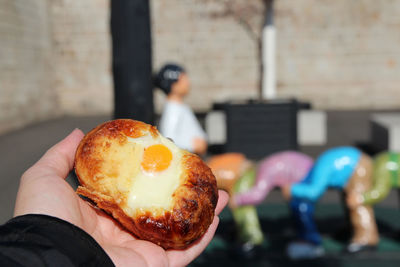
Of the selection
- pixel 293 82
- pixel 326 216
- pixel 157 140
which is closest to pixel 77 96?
pixel 293 82

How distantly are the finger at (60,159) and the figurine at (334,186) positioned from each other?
2.46 m

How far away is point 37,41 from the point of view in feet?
46.1

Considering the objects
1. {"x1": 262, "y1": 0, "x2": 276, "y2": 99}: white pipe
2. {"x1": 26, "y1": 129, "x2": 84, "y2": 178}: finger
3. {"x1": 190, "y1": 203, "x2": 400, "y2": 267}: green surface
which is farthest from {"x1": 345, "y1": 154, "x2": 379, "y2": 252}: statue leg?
{"x1": 262, "y1": 0, "x2": 276, "y2": 99}: white pipe

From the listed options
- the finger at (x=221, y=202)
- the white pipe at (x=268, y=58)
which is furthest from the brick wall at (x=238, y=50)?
the finger at (x=221, y=202)

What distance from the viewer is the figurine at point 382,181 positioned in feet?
12.4

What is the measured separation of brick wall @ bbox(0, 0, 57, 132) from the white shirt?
9257 millimetres

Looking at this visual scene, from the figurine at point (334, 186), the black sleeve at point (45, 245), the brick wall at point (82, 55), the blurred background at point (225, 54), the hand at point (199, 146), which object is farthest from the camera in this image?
the brick wall at point (82, 55)

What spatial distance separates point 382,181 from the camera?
3.78 metres

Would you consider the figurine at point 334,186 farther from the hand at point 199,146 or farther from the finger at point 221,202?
the finger at point 221,202

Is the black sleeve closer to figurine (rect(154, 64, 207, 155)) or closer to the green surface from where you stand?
figurine (rect(154, 64, 207, 155))

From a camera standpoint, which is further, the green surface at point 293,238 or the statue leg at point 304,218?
Answer: the green surface at point 293,238

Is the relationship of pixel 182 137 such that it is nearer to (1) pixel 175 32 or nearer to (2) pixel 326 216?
(2) pixel 326 216

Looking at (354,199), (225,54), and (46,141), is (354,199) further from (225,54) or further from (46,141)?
(225,54)

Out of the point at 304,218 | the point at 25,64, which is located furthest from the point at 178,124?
the point at 25,64
